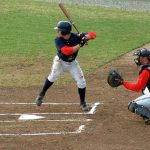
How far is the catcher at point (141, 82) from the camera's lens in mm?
9336

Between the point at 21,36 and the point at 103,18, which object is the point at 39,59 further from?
the point at 103,18

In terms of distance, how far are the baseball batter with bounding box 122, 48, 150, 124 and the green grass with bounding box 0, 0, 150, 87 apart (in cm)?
429

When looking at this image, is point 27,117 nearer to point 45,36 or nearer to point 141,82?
point 141,82

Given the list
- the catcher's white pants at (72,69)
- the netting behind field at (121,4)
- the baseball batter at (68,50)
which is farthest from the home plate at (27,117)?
the netting behind field at (121,4)

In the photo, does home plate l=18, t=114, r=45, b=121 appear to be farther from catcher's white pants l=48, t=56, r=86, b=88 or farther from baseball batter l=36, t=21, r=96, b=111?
catcher's white pants l=48, t=56, r=86, b=88

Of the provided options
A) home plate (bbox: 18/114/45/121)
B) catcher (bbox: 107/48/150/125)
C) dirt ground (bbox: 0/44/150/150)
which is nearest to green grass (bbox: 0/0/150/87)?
dirt ground (bbox: 0/44/150/150)

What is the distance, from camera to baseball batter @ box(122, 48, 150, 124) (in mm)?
9336

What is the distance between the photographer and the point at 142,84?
936 cm

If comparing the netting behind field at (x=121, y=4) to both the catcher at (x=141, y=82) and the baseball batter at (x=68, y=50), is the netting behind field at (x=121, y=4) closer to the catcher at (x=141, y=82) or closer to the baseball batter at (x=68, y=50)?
the baseball batter at (x=68, y=50)

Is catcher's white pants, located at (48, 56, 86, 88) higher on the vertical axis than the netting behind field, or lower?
higher

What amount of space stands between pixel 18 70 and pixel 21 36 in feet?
23.2

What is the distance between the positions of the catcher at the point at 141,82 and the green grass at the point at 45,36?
4.23m

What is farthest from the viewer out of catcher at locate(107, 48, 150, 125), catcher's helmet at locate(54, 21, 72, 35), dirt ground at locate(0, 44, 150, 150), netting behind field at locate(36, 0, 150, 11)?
netting behind field at locate(36, 0, 150, 11)

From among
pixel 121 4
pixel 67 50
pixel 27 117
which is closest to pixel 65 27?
pixel 67 50
